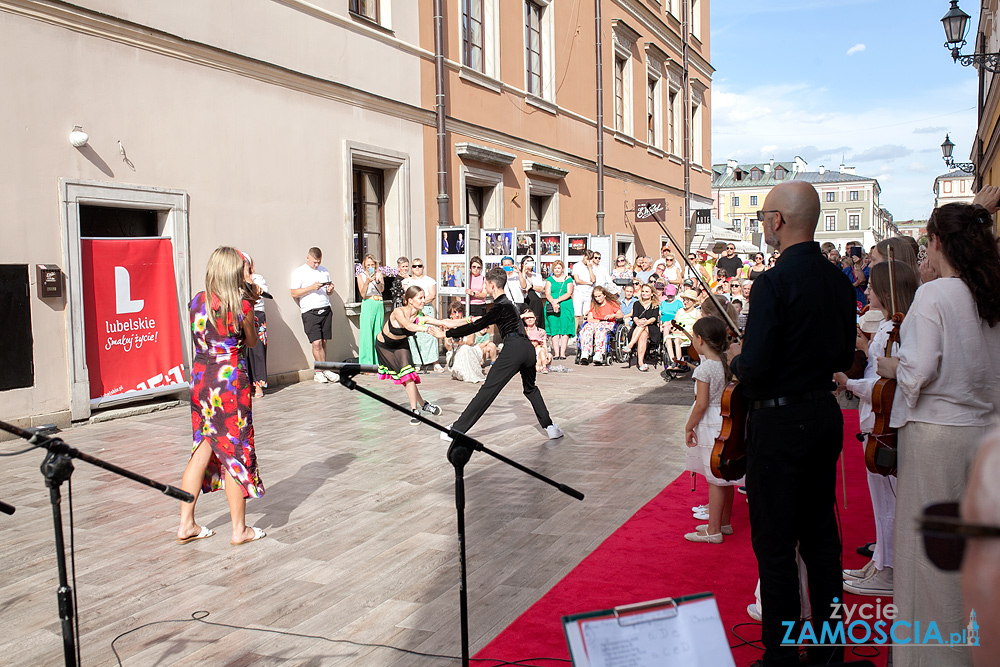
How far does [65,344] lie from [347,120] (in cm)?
584

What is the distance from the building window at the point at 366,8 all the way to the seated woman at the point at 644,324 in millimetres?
6462

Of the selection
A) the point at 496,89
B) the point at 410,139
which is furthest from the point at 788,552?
the point at 496,89

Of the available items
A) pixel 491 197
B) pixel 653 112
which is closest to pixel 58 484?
pixel 491 197

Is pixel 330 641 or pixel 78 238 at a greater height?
pixel 78 238

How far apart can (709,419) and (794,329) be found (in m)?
2.11

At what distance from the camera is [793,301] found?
3217 millimetres

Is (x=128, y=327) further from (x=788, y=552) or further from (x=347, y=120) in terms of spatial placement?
(x=788, y=552)

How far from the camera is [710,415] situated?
525 centimetres

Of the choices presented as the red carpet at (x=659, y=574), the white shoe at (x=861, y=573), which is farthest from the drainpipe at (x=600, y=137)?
the white shoe at (x=861, y=573)

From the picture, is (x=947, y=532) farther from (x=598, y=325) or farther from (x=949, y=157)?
(x=949, y=157)

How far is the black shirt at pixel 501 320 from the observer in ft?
24.7

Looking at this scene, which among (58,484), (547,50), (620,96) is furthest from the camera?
(620,96)

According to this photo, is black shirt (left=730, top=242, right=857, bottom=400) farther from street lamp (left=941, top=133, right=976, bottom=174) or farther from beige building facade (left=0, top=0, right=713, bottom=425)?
street lamp (left=941, top=133, right=976, bottom=174)

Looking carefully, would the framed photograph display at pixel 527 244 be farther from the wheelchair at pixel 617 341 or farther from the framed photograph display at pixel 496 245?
the wheelchair at pixel 617 341
